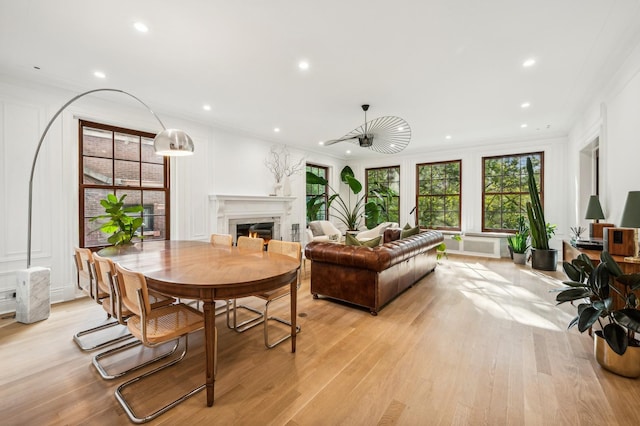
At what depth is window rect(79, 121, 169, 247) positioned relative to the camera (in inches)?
146

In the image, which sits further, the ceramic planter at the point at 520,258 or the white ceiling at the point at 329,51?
Result: the ceramic planter at the point at 520,258

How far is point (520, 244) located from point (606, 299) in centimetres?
422

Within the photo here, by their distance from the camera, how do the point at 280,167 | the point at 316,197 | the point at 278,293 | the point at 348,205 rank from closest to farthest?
1. the point at 278,293
2. the point at 280,167
3. the point at 316,197
4. the point at 348,205

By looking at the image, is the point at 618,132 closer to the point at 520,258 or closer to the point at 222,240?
the point at 520,258

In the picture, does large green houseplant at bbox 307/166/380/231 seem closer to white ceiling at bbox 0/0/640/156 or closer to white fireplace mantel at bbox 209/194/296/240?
white fireplace mantel at bbox 209/194/296/240

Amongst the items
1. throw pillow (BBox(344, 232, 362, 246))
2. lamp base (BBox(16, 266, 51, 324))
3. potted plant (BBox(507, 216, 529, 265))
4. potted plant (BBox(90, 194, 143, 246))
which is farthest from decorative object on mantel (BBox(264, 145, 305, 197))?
potted plant (BBox(507, 216, 529, 265))

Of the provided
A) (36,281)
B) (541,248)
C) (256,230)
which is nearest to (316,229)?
(256,230)

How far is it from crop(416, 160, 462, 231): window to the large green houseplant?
1243 millimetres

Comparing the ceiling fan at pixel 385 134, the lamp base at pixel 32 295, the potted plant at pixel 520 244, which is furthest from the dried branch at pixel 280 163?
the potted plant at pixel 520 244

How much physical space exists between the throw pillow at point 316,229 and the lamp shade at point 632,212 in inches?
184

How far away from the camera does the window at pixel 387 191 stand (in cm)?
781

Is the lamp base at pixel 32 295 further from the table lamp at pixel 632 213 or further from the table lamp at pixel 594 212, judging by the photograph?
the table lamp at pixel 594 212

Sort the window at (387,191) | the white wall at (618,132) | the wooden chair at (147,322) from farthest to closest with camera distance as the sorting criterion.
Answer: the window at (387,191) → the white wall at (618,132) → the wooden chair at (147,322)

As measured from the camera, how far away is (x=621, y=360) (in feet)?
6.42
